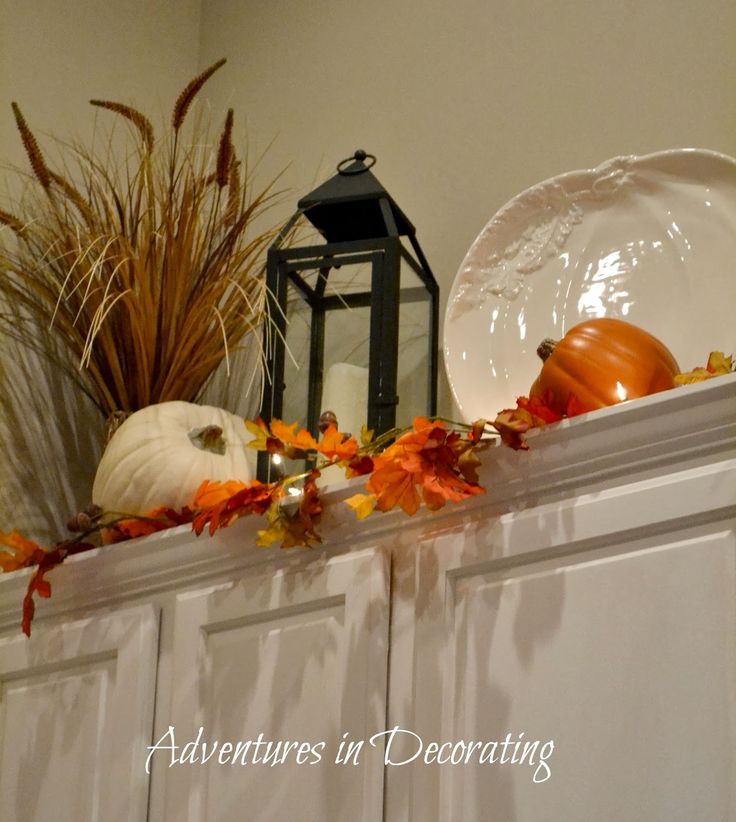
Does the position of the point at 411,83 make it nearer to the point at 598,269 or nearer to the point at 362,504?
the point at 598,269

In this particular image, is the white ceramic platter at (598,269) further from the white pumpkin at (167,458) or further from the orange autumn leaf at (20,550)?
the orange autumn leaf at (20,550)

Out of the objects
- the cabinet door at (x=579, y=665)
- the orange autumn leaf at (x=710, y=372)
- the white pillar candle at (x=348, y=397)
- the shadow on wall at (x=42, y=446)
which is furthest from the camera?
the shadow on wall at (x=42, y=446)

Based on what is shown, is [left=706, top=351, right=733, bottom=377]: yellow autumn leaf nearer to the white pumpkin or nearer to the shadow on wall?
the white pumpkin

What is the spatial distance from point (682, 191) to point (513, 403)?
34cm

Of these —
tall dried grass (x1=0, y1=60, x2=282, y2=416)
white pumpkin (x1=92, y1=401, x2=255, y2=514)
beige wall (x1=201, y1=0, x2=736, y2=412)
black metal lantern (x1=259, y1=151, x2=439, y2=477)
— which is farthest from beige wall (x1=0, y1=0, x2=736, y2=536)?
white pumpkin (x1=92, y1=401, x2=255, y2=514)

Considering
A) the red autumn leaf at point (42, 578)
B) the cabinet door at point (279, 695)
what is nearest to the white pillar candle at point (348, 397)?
the cabinet door at point (279, 695)

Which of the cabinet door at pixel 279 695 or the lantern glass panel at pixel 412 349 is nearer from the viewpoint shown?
the cabinet door at pixel 279 695

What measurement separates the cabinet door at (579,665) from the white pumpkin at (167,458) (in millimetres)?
422

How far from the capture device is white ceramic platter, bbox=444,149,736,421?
1.59m

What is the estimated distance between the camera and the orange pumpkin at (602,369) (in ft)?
4.42

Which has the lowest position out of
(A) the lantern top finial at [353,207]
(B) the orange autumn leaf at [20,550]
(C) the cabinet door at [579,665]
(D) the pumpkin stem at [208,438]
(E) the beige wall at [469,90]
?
(C) the cabinet door at [579,665]

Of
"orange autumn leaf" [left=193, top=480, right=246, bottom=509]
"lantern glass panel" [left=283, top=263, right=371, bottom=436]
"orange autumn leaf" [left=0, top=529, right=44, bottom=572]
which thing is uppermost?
"lantern glass panel" [left=283, top=263, right=371, bottom=436]

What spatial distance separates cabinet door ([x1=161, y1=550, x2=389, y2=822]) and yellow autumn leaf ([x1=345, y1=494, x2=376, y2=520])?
0.23ft

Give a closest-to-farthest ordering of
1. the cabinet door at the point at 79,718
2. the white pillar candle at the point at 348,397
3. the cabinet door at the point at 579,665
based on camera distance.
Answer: the cabinet door at the point at 579,665, the cabinet door at the point at 79,718, the white pillar candle at the point at 348,397
